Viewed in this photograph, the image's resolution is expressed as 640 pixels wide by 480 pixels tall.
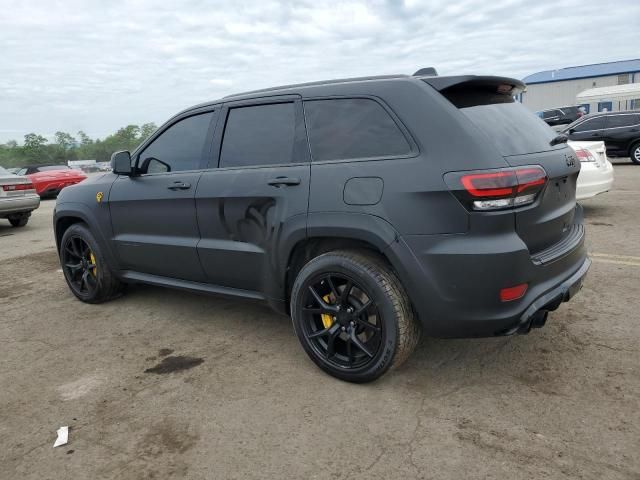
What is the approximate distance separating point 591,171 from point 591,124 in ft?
28.1

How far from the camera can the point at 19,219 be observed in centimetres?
1084

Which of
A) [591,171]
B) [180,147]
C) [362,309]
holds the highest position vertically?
[180,147]

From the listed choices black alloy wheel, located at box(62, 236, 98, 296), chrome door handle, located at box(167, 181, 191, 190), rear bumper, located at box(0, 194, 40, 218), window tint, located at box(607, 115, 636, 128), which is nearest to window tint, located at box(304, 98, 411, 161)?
chrome door handle, located at box(167, 181, 191, 190)

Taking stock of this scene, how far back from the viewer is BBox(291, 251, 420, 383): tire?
2801 millimetres

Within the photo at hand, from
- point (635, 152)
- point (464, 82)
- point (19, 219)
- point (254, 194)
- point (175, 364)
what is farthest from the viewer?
point (635, 152)

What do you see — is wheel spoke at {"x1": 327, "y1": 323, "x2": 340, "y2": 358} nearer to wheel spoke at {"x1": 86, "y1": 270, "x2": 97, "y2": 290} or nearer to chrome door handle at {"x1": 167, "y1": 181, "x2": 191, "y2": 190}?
chrome door handle at {"x1": 167, "y1": 181, "x2": 191, "y2": 190}

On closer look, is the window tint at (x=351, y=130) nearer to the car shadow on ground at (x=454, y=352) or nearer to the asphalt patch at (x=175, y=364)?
the car shadow on ground at (x=454, y=352)

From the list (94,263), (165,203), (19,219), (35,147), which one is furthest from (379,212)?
(35,147)

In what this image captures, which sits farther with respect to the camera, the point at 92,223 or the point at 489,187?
the point at 92,223

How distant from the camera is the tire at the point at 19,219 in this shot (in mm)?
10734

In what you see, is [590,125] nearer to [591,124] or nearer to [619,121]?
[591,124]

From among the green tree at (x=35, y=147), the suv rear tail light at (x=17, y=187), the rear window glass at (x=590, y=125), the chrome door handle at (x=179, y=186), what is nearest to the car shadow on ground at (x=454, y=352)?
the chrome door handle at (x=179, y=186)

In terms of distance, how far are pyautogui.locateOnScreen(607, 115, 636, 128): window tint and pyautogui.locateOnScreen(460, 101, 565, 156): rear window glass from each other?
13.3m

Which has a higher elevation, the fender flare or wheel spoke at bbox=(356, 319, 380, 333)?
the fender flare
